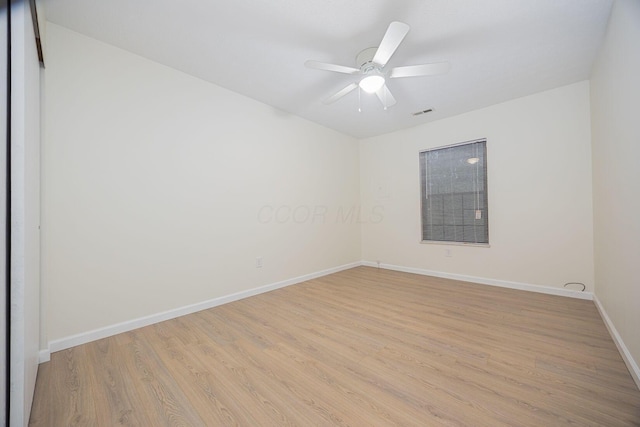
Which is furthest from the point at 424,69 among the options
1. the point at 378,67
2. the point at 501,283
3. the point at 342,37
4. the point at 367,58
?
the point at 501,283

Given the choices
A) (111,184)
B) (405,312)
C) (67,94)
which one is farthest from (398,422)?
(67,94)

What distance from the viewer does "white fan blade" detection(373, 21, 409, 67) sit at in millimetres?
1612

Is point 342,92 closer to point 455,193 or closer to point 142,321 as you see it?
point 455,193

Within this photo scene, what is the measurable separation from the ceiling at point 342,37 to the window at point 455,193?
963mm

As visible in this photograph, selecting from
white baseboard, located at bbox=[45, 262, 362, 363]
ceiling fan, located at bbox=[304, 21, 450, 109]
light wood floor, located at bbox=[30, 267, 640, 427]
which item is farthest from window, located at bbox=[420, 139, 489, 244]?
white baseboard, located at bbox=[45, 262, 362, 363]

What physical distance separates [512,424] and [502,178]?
3072mm

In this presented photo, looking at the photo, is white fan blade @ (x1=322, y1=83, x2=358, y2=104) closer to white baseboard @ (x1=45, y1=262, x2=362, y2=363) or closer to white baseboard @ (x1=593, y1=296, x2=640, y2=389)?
white baseboard @ (x1=45, y1=262, x2=362, y2=363)

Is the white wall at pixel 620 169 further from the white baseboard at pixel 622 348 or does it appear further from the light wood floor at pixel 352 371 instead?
the light wood floor at pixel 352 371

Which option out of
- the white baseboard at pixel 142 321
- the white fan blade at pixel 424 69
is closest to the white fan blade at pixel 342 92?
the white fan blade at pixel 424 69

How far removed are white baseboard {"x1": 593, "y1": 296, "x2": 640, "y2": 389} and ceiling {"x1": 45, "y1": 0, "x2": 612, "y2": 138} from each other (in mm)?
2385

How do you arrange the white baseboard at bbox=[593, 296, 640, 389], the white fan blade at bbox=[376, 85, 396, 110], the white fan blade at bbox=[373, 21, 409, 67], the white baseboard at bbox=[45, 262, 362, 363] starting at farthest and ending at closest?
the white fan blade at bbox=[376, 85, 396, 110] < the white baseboard at bbox=[45, 262, 362, 363] < the white fan blade at bbox=[373, 21, 409, 67] < the white baseboard at bbox=[593, 296, 640, 389]

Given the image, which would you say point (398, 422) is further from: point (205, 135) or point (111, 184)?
point (205, 135)

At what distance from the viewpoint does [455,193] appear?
3783 millimetres

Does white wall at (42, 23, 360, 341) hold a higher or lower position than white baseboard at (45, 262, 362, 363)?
higher
